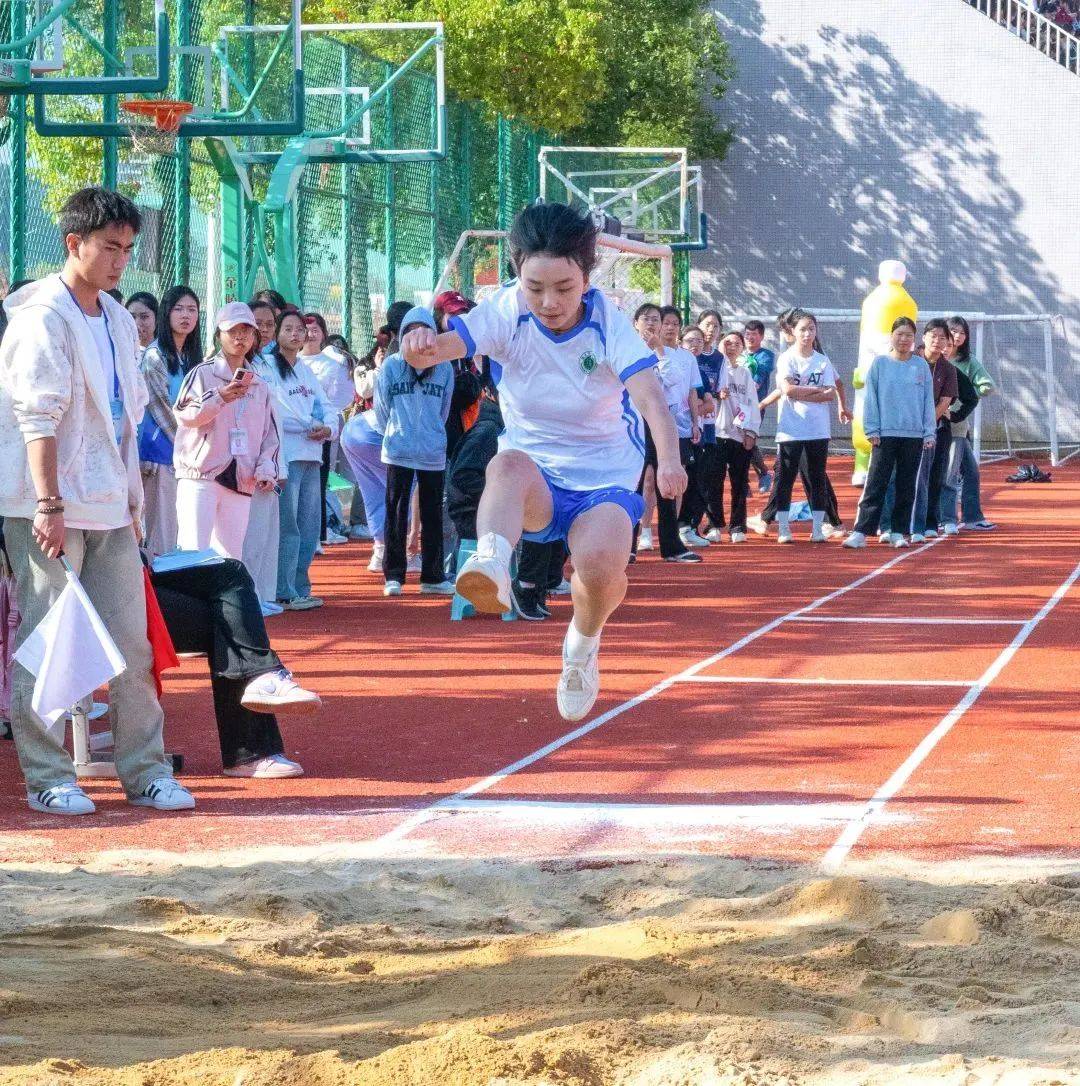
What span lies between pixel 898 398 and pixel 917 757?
8.48 metres

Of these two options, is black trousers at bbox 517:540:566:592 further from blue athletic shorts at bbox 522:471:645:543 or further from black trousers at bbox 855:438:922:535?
blue athletic shorts at bbox 522:471:645:543

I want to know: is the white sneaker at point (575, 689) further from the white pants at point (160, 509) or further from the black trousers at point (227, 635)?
the white pants at point (160, 509)

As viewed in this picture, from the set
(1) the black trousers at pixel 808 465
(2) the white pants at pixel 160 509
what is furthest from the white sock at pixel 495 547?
(1) the black trousers at pixel 808 465

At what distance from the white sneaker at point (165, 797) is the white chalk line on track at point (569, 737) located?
0.83 meters

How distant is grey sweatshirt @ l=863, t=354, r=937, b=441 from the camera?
51.3 ft

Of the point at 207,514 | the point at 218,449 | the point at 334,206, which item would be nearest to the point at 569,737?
the point at 207,514

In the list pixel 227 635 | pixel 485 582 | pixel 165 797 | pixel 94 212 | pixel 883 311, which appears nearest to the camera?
pixel 485 582

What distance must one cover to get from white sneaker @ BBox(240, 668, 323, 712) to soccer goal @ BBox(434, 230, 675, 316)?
44.8 ft

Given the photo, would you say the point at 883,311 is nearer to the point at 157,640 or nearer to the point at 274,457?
the point at 274,457

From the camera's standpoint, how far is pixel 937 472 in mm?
17281

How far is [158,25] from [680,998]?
903cm

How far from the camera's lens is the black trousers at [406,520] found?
12305 mm

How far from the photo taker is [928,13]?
33.5 meters

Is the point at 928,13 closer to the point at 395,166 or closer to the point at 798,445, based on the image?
the point at 395,166
